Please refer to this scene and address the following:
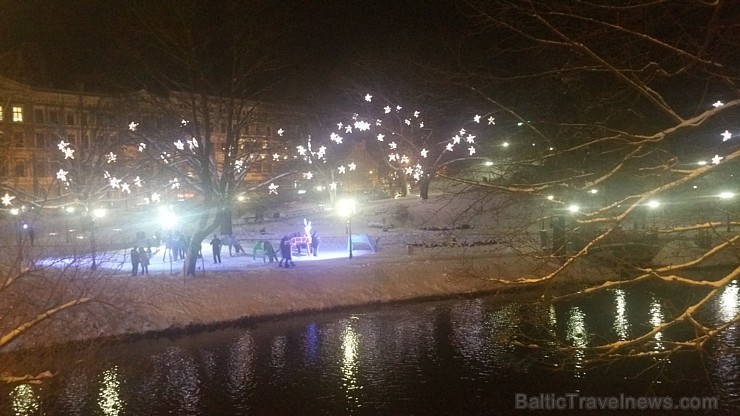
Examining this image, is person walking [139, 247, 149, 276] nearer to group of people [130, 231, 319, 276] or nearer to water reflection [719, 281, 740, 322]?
group of people [130, 231, 319, 276]

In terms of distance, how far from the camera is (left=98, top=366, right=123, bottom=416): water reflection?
45.6 feet

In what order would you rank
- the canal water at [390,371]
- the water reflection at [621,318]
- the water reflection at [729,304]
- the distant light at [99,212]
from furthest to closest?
the distant light at [99,212] → the water reflection at [729,304] → the water reflection at [621,318] → the canal water at [390,371]

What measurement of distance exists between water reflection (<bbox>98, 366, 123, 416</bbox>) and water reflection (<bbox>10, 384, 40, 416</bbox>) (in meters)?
1.35

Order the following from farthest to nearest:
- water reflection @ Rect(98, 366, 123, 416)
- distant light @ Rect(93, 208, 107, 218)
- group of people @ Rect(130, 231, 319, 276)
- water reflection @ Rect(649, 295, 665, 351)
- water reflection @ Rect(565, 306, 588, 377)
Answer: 1. distant light @ Rect(93, 208, 107, 218)
2. group of people @ Rect(130, 231, 319, 276)
3. water reflection @ Rect(649, 295, 665, 351)
4. water reflection @ Rect(565, 306, 588, 377)
5. water reflection @ Rect(98, 366, 123, 416)

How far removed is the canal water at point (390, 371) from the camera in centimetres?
1361

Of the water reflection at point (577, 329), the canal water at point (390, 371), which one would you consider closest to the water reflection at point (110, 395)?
the canal water at point (390, 371)

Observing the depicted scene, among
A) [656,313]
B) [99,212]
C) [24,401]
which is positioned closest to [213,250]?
[24,401]

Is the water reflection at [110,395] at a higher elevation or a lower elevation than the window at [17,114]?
lower

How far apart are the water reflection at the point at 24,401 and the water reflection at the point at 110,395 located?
1.35 m

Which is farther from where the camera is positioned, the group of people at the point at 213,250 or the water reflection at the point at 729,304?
the group of people at the point at 213,250

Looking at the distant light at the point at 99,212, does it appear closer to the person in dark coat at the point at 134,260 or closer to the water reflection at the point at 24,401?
the person in dark coat at the point at 134,260

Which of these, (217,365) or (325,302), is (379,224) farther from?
(217,365)

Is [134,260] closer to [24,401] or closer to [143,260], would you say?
[143,260]

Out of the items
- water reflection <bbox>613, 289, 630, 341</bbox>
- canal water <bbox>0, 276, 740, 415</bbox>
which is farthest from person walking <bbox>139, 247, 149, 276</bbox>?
water reflection <bbox>613, 289, 630, 341</bbox>
